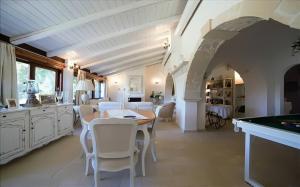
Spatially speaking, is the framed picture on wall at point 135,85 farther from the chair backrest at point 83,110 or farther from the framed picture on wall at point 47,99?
the chair backrest at point 83,110

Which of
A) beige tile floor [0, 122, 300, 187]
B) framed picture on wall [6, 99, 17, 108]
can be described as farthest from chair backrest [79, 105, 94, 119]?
framed picture on wall [6, 99, 17, 108]

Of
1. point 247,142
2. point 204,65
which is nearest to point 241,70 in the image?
point 204,65

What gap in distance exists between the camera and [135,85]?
454 inches

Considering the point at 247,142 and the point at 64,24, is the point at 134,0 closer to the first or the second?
the point at 64,24

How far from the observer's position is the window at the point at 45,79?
4.73 meters

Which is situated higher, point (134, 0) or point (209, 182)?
point (134, 0)

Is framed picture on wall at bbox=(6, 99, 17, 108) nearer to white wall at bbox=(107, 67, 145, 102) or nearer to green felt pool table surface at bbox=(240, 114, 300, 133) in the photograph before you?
green felt pool table surface at bbox=(240, 114, 300, 133)

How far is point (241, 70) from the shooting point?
648 cm

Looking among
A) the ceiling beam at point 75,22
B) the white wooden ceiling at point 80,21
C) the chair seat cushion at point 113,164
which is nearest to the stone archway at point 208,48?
the white wooden ceiling at point 80,21

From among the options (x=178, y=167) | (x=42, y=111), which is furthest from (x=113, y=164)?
(x=42, y=111)

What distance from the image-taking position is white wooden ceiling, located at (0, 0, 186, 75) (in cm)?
296

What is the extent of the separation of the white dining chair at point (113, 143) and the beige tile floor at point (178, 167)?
42 cm

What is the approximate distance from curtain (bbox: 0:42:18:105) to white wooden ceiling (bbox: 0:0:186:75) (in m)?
0.24

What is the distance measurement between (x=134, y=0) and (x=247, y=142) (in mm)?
3011
